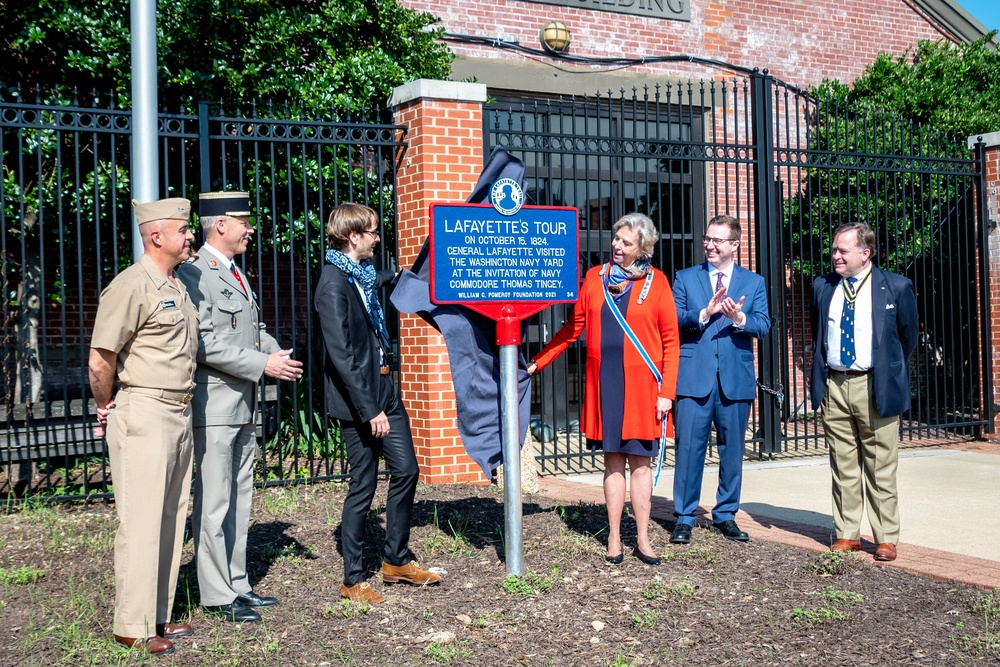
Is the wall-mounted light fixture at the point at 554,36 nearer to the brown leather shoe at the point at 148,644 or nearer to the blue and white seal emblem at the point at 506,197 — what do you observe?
the blue and white seal emblem at the point at 506,197

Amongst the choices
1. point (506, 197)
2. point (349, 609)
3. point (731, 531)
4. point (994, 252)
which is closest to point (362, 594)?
point (349, 609)

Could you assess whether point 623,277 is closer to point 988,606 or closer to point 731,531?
point 731,531

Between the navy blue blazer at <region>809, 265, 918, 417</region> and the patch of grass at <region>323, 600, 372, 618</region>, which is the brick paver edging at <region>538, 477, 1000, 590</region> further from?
the patch of grass at <region>323, 600, 372, 618</region>

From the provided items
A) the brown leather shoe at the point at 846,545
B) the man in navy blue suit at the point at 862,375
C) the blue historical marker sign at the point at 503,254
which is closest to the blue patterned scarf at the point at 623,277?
the blue historical marker sign at the point at 503,254

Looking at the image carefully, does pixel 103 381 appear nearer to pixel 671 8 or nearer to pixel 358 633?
pixel 358 633

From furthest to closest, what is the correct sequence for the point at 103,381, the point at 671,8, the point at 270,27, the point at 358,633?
1. the point at 671,8
2. the point at 270,27
3. the point at 358,633
4. the point at 103,381

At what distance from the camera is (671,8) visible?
13.9 metres

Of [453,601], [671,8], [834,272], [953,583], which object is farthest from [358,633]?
[671,8]

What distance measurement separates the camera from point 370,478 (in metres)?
4.98

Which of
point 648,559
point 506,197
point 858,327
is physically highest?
point 506,197

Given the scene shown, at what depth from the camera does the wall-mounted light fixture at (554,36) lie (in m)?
12.9

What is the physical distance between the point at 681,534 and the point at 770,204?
199 inches

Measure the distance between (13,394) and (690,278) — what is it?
20.3 ft

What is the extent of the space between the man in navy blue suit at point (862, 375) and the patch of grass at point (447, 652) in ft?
8.11
